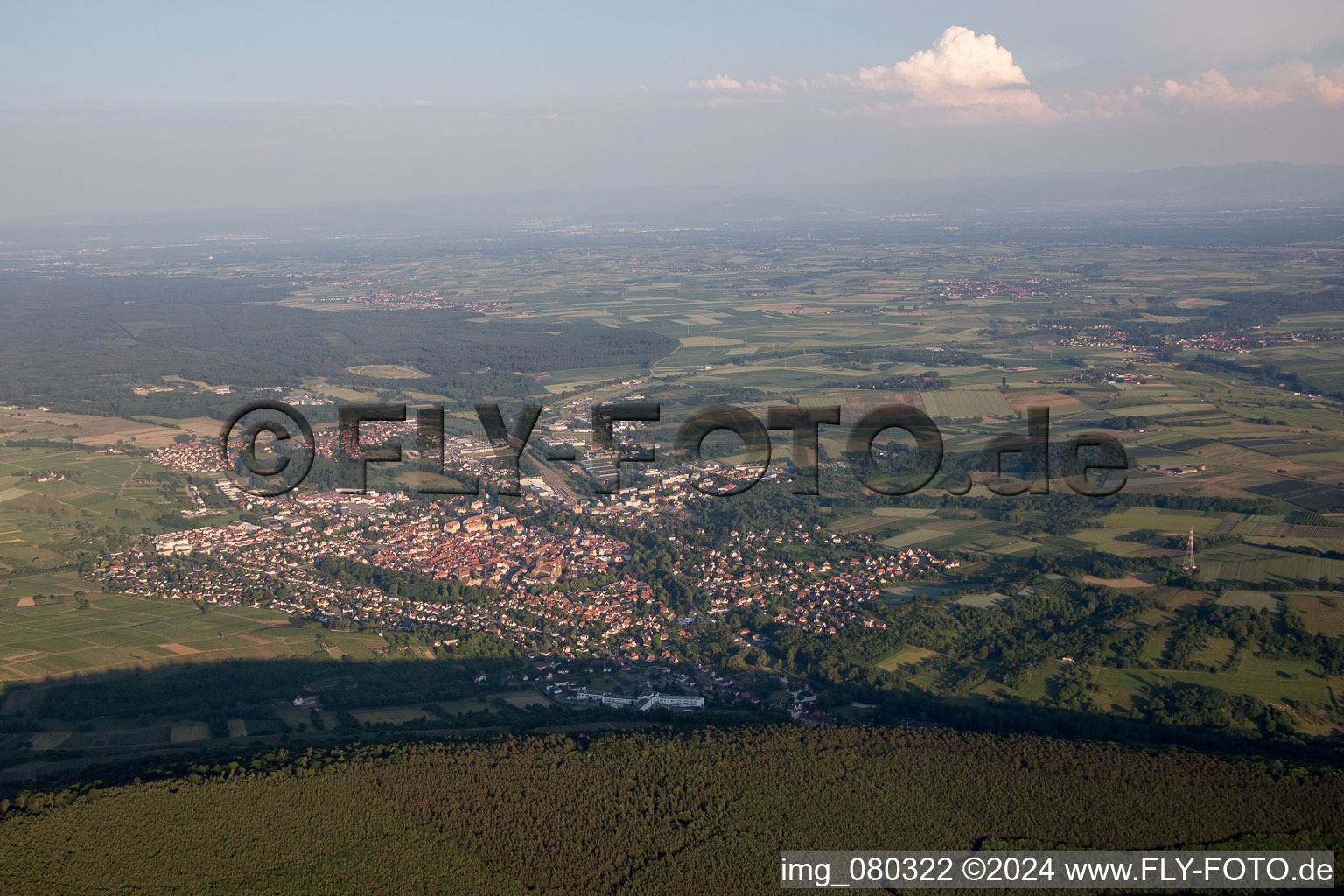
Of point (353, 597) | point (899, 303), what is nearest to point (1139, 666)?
point (353, 597)

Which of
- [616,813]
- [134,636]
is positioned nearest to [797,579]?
[616,813]

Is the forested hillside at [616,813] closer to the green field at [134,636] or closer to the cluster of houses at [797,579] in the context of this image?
the green field at [134,636]

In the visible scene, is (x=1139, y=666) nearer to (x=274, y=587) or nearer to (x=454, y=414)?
(x=274, y=587)

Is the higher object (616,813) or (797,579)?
(797,579)

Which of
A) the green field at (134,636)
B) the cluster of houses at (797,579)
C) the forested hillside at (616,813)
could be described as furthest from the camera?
the cluster of houses at (797,579)

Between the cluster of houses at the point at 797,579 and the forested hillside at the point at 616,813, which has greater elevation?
the cluster of houses at the point at 797,579

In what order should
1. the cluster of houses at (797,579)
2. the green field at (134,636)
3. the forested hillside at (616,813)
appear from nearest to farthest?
the forested hillside at (616,813)
the green field at (134,636)
the cluster of houses at (797,579)

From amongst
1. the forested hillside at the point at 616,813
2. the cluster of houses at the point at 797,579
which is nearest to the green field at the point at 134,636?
the forested hillside at the point at 616,813

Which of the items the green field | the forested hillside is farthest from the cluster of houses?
the green field

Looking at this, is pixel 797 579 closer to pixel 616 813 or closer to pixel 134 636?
pixel 616 813

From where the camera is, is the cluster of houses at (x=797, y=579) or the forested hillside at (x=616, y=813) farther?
the cluster of houses at (x=797, y=579)

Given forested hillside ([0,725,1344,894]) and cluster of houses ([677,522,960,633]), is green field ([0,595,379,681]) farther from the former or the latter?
cluster of houses ([677,522,960,633])
